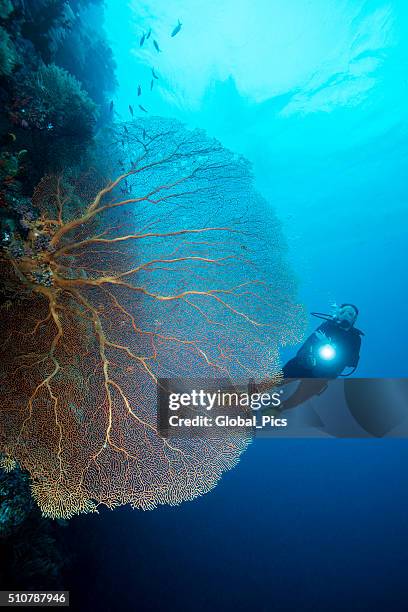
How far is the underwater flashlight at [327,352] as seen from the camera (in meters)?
6.32

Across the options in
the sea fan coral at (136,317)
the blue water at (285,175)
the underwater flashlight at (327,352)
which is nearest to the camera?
the sea fan coral at (136,317)

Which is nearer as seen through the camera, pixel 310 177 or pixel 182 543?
pixel 182 543

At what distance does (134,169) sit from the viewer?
3.97 meters

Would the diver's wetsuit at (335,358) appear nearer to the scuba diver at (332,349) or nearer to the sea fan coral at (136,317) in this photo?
the scuba diver at (332,349)

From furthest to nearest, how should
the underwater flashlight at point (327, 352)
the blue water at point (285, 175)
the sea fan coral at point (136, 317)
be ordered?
the blue water at point (285, 175)
the underwater flashlight at point (327, 352)
the sea fan coral at point (136, 317)

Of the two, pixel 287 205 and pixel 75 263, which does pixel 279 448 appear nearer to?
pixel 287 205

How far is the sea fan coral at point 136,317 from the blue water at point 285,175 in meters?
1.49

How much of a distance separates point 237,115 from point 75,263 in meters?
22.6

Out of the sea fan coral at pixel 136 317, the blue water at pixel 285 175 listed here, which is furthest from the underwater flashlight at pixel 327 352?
the blue water at pixel 285 175

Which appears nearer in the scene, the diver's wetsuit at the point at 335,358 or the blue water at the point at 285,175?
the diver's wetsuit at the point at 335,358

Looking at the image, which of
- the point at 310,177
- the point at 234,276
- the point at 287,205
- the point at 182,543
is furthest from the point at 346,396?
the point at 287,205

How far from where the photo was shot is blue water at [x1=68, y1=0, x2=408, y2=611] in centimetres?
1548

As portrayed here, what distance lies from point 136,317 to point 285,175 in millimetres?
28377

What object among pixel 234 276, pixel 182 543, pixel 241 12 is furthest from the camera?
pixel 182 543
